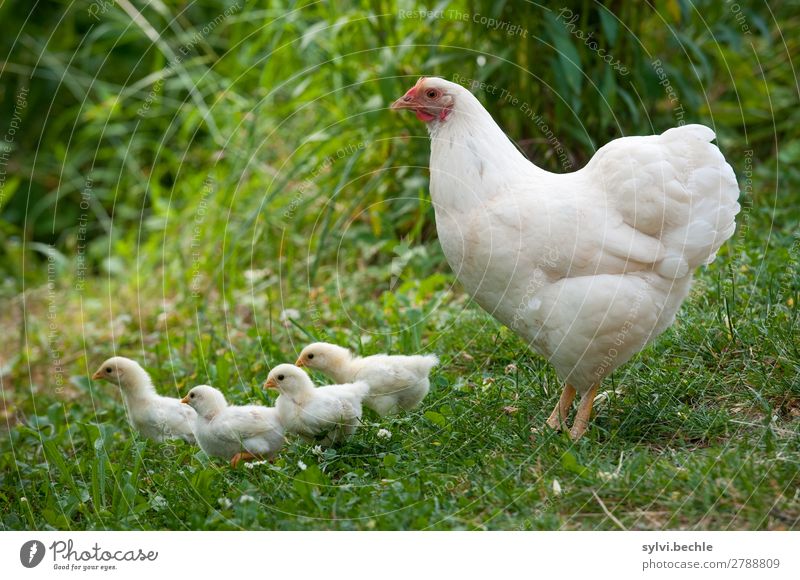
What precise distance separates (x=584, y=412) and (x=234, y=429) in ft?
4.96

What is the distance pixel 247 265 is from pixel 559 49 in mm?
2996

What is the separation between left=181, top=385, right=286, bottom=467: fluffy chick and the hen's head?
4.89 feet

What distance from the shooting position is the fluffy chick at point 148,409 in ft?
15.1

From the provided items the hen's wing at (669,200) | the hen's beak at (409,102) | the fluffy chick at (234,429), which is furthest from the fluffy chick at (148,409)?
the hen's wing at (669,200)

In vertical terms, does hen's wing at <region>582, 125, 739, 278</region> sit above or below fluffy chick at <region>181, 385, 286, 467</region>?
above

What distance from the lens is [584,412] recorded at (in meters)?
4.05

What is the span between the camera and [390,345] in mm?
5219

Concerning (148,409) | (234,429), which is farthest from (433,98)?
(148,409)

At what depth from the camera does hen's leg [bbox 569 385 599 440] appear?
4.00 meters

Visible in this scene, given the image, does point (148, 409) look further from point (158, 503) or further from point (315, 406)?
point (315, 406)
